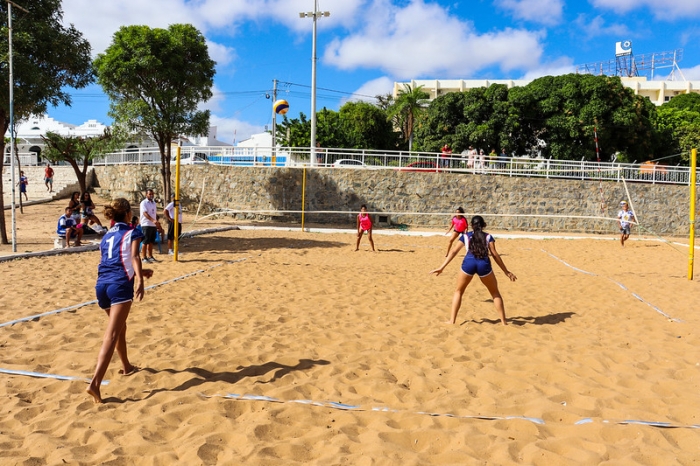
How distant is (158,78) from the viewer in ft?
57.8

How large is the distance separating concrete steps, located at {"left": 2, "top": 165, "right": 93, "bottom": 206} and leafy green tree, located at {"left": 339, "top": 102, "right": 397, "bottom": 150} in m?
19.6

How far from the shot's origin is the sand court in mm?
3150

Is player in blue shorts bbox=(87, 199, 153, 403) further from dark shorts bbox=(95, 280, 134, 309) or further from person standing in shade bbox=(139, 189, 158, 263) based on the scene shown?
person standing in shade bbox=(139, 189, 158, 263)

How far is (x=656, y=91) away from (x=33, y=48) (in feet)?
244

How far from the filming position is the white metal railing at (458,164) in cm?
2323

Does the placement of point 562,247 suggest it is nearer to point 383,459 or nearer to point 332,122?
point 383,459

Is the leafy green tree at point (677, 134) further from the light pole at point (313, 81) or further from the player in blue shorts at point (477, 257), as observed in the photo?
the player in blue shorts at point (477, 257)

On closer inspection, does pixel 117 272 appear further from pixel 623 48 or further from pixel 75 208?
pixel 623 48

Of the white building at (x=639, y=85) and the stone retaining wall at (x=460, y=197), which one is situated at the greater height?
the white building at (x=639, y=85)

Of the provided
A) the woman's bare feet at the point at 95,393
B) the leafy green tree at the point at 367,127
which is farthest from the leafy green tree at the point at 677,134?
the woman's bare feet at the point at 95,393

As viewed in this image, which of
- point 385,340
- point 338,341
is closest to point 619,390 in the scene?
point 385,340

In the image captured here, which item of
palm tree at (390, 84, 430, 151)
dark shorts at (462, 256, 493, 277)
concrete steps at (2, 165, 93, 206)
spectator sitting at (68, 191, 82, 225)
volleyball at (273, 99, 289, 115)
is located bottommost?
dark shorts at (462, 256, 493, 277)

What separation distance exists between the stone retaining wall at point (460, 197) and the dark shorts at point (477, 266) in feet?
53.8

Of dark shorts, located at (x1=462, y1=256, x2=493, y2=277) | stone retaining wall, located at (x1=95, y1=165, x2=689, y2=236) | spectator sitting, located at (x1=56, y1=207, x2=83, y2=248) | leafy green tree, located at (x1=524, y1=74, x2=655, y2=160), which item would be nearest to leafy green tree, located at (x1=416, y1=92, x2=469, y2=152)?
leafy green tree, located at (x1=524, y1=74, x2=655, y2=160)
